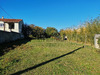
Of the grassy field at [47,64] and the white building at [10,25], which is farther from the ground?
the white building at [10,25]

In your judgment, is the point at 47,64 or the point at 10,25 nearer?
the point at 47,64

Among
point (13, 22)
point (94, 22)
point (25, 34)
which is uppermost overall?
point (13, 22)

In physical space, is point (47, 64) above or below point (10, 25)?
below

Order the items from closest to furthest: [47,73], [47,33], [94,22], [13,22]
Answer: [47,73], [94,22], [13,22], [47,33]

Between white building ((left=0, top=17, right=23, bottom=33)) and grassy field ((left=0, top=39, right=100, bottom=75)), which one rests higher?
white building ((left=0, top=17, right=23, bottom=33))

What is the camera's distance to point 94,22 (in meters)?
9.57

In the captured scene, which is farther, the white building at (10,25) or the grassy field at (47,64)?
the white building at (10,25)

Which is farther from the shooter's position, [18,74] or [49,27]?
[49,27]

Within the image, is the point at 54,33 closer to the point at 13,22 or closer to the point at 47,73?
the point at 13,22

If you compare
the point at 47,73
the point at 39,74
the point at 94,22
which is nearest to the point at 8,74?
the point at 39,74

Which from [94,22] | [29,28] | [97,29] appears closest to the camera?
[97,29]

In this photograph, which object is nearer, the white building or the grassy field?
the grassy field

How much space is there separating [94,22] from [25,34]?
51.1 feet

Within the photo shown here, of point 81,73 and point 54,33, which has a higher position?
point 54,33
